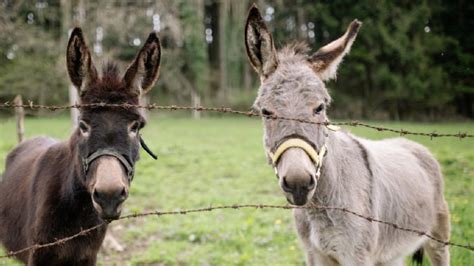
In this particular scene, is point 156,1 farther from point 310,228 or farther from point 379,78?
point 379,78

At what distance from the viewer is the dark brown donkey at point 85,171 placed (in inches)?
105

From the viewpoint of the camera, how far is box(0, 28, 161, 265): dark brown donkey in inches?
105

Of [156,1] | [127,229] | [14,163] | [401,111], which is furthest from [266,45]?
[401,111]

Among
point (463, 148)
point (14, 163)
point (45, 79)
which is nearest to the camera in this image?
point (14, 163)

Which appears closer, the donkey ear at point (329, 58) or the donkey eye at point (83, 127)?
the donkey eye at point (83, 127)

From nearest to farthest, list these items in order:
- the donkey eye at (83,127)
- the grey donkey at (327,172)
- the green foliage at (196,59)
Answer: the grey donkey at (327,172) → the donkey eye at (83,127) → the green foliage at (196,59)

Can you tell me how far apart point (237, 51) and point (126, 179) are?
36.4m

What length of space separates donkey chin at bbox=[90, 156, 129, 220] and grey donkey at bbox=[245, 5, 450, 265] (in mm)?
911

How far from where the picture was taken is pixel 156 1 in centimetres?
1445

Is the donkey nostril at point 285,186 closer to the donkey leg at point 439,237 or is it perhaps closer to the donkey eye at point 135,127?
the donkey eye at point 135,127

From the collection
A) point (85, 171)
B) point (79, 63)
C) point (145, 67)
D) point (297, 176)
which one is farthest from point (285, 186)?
point (79, 63)

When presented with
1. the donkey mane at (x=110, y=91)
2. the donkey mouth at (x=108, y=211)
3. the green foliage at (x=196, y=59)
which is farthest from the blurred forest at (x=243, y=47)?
the donkey mouth at (x=108, y=211)

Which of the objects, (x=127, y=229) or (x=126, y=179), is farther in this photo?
(x=127, y=229)

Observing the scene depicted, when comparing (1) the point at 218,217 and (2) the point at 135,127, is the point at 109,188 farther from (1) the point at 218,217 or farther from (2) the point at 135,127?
(1) the point at 218,217
